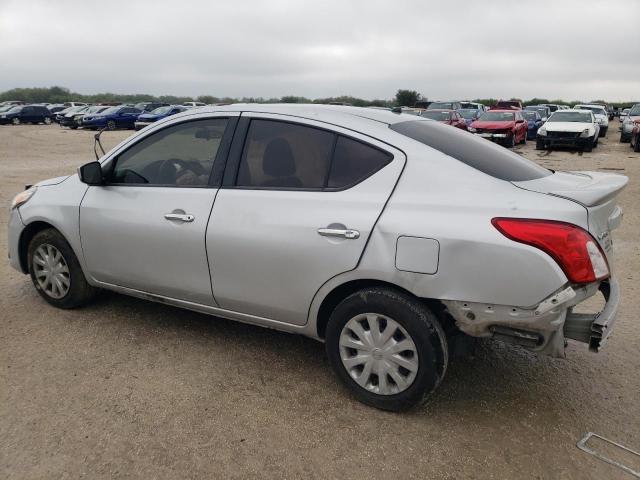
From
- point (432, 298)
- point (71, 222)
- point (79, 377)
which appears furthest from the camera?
point (71, 222)

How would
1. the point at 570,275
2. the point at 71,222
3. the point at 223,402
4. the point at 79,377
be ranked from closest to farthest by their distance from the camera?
the point at 570,275, the point at 223,402, the point at 79,377, the point at 71,222

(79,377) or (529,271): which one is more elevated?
(529,271)

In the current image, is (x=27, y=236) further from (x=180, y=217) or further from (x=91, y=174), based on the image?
(x=180, y=217)

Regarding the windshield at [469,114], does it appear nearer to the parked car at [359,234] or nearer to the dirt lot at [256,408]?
the dirt lot at [256,408]

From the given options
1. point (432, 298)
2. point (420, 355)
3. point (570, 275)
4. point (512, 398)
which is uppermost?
point (570, 275)

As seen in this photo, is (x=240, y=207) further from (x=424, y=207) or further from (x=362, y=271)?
(x=424, y=207)

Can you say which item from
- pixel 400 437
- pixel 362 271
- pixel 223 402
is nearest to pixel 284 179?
pixel 362 271

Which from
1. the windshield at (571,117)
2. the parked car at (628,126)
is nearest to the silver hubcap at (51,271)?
the windshield at (571,117)

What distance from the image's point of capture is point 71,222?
4.08 metres

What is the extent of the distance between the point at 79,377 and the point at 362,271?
193 cm

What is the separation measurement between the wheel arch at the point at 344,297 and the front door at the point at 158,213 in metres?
0.78

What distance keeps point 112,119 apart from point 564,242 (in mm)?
33157

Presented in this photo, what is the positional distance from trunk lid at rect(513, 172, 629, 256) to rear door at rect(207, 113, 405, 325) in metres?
0.79

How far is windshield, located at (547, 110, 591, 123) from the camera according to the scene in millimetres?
20766
